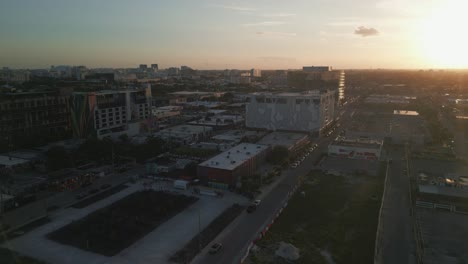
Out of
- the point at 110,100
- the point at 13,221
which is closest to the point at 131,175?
the point at 13,221

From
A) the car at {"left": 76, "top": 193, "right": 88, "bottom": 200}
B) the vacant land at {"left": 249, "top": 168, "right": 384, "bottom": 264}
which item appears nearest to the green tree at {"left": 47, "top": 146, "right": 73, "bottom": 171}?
the car at {"left": 76, "top": 193, "right": 88, "bottom": 200}

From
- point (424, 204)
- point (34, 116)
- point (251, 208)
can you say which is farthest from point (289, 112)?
point (34, 116)

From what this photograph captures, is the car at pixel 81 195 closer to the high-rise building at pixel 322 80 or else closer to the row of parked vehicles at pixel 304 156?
the row of parked vehicles at pixel 304 156

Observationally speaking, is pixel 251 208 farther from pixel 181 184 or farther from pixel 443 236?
pixel 443 236

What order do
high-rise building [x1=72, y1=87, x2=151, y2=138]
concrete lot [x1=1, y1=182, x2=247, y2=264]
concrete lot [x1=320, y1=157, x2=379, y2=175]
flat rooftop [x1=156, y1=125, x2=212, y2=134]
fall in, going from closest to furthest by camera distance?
concrete lot [x1=1, y1=182, x2=247, y2=264] → concrete lot [x1=320, y1=157, x2=379, y2=175] → high-rise building [x1=72, y1=87, x2=151, y2=138] → flat rooftop [x1=156, y1=125, x2=212, y2=134]

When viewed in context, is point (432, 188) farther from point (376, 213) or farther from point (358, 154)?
point (358, 154)

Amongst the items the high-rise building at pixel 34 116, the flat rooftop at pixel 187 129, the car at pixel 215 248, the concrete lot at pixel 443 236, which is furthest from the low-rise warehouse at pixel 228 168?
the high-rise building at pixel 34 116

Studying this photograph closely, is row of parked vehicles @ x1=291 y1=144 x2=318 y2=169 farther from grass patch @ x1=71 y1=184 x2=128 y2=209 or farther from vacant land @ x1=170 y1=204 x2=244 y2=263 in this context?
grass patch @ x1=71 y1=184 x2=128 y2=209
